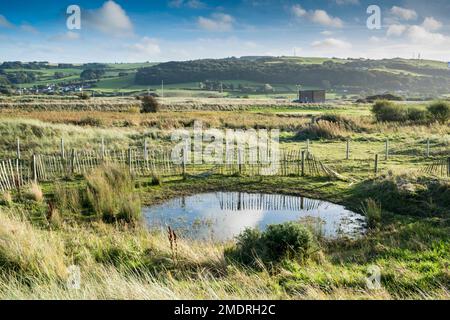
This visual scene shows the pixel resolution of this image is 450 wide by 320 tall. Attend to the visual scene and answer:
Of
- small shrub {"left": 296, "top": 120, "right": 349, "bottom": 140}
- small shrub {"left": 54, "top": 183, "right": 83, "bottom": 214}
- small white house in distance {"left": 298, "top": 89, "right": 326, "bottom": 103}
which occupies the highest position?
small white house in distance {"left": 298, "top": 89, "right": 326, "bottom": 103}

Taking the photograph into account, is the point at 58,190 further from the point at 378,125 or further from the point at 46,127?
the point at 378,125

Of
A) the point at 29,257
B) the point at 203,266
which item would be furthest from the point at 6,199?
the point at 203,266

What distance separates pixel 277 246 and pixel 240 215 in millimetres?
4520

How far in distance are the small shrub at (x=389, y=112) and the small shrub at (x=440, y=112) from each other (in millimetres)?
2265

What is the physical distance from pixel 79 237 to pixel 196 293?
4.28 metres

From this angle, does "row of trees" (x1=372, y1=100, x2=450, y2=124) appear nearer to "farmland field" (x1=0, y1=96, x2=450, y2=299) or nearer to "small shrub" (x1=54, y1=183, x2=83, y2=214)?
"farmland field" (x1=0, y1=96, x2=450, y2=299)

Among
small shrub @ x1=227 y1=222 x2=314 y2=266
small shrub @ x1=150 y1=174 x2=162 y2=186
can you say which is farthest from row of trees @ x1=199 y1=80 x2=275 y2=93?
small shrub @ x1=227 y1=222 x2=314 y2=266

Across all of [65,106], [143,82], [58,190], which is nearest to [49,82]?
[143,82]

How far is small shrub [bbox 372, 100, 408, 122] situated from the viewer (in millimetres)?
36812

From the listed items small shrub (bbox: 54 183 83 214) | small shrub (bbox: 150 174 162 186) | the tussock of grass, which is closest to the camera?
the tussock of grass

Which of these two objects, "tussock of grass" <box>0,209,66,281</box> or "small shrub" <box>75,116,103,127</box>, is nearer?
"tussock of grass" <box>0,209,66,281</box>

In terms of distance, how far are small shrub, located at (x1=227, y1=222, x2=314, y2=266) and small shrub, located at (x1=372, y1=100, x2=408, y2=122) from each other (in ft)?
104

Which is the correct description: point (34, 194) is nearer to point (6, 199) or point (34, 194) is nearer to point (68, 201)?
point (6, 199)

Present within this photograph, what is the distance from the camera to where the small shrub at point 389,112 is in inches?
1449
